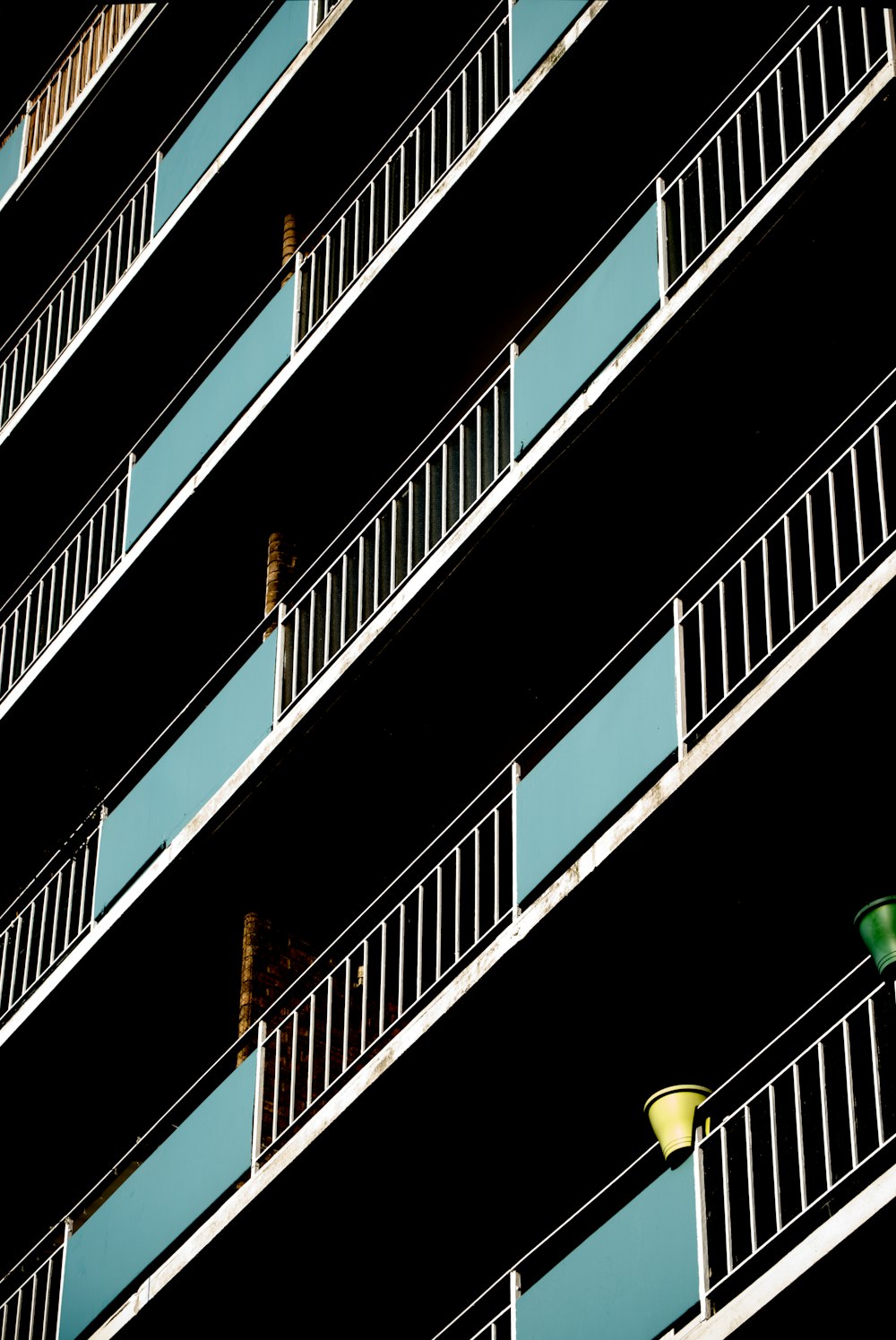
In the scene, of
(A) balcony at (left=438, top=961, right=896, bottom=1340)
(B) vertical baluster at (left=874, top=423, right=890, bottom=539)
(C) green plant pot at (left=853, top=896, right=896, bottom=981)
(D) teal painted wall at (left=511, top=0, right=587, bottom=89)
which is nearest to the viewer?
(A) balcony at (left=438, top=961, right=896, bottom=1340)

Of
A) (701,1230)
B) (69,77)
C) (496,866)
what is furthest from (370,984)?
(69,77)

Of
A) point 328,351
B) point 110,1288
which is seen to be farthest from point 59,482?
point 110,1288

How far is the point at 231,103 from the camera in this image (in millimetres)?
19609

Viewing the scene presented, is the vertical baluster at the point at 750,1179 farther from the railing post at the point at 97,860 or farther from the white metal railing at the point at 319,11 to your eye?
the white metal railing at the point at 319,11

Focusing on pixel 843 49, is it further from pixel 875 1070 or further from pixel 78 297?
pixel 78 297

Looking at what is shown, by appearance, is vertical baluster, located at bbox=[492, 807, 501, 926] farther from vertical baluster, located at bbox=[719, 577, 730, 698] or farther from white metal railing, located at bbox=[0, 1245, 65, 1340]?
white metal railing, located at bbox=[0, 1245, 65, 1340]

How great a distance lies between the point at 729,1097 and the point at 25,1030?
6.61 m

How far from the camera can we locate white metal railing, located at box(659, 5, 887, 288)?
542 inches

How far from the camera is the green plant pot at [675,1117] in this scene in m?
11.6

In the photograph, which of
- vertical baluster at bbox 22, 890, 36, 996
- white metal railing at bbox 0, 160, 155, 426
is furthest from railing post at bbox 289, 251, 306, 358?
vertical baluster at bbox 22, 890, 36, 996

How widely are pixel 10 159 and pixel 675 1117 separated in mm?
15043

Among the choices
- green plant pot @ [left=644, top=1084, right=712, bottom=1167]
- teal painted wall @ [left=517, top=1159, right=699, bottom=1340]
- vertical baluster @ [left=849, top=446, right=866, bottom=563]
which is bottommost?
teal painted wall @ [left=517, top=1159, right=699, bottom=1340]

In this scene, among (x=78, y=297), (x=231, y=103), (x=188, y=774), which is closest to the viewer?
(x=188, y=774)

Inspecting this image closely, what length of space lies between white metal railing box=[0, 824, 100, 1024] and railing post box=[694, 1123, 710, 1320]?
269 inches
